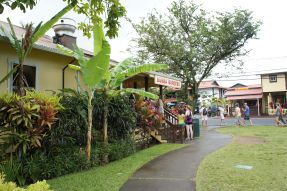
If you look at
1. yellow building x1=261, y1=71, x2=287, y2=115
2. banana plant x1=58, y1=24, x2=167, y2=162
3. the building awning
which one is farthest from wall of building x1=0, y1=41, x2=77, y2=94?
the building awning

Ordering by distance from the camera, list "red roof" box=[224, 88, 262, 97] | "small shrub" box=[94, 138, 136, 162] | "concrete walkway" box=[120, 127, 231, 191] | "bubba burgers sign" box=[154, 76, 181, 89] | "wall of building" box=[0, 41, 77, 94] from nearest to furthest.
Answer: "concrete walkway" box=[120, 127, 231, 191] < "wall of building" box=[0, 41, 77, 94] < "small shrub" box=[94, 138, 136, 162] < "bubba burgers sign" box=[154, 76, 181, 89] < "red roof" box=[224, 88, 262, 97]

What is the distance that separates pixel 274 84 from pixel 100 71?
41.6 metres

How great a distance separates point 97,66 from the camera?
8.52 meters

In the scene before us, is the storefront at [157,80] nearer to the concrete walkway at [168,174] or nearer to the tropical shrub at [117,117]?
the tropical shrub at [117,117]

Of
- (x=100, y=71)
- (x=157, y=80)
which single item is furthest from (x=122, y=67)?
(x=157, y=80)

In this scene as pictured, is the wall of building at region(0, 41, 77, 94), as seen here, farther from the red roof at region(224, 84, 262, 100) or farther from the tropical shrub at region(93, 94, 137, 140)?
the red roof at region(224, 84, 262, 100)

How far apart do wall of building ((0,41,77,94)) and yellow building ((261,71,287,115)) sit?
1491 inches

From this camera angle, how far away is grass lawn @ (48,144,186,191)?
6.96 metres

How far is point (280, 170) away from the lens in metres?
8.47

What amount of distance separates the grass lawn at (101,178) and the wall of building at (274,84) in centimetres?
3943

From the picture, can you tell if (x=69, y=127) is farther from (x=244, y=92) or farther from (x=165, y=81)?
(x=244, y=92)

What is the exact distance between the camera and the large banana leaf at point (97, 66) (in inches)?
328

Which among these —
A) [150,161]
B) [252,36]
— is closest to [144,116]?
[150,161]

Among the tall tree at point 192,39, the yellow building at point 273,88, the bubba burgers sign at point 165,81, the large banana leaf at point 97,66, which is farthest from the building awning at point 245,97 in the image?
the large banana leaf at point 97,66
